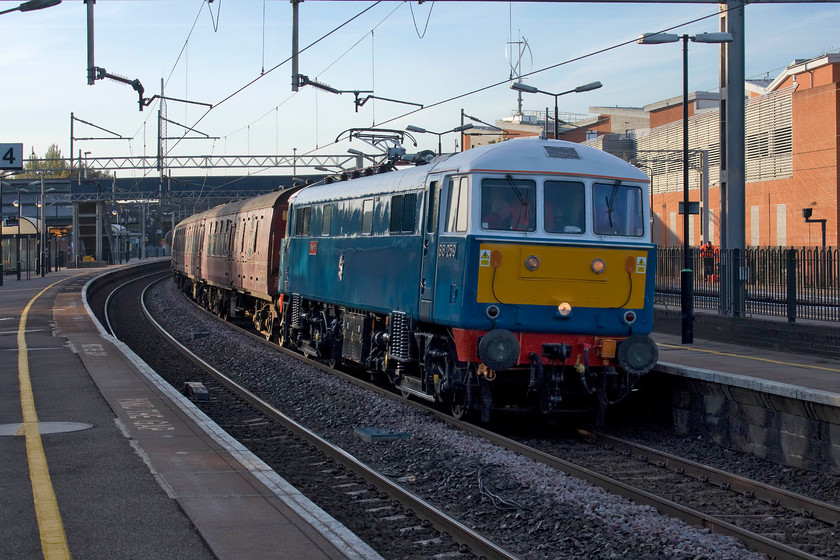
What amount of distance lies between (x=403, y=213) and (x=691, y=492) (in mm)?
6298

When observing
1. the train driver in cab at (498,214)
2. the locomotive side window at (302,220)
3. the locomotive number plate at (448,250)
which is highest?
the locomotive side window at (302,220)

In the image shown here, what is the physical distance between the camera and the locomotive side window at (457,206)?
12.3 m

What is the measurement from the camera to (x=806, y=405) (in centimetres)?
1071

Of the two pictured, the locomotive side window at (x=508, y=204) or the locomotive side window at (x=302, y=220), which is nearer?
the locomotive side window at (x=508, y=204)

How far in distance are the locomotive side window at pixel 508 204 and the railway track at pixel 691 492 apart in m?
2.67

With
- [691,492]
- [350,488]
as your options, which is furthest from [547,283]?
[350,488]

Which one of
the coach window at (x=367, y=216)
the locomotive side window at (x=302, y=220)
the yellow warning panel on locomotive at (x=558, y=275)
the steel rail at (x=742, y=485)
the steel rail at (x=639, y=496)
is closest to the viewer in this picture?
the steel rail at (x=639, y=496)

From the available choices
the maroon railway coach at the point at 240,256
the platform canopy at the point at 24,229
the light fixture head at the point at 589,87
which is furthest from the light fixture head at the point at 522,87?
the platform canopy at the point at 24,229

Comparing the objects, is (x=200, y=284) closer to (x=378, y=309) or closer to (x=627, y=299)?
(x=378, y=309)

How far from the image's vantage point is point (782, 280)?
18.3m

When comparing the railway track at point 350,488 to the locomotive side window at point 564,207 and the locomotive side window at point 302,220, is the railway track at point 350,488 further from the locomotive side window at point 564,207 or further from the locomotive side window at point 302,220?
the locomotive side window at point 302,220

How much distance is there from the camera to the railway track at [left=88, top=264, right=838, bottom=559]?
7.91 metres

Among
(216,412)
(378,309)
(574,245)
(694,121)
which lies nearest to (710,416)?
(574,245)

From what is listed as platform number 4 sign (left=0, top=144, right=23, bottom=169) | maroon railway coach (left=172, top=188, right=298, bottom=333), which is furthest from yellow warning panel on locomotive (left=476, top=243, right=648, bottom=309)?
platform number 4 sign (left=0, top=144, right=23, bottom=169)
